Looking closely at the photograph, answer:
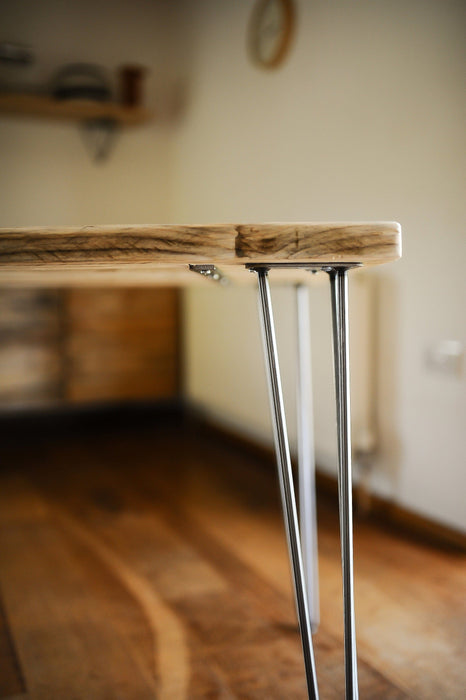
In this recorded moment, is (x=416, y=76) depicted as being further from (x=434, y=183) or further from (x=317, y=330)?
(x=317, y=330)

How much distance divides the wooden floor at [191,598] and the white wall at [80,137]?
1445mm

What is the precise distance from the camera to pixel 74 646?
1.29 meters

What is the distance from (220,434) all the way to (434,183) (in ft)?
5.28

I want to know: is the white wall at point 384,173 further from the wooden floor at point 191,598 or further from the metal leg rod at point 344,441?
the metal leg rod at point 344,441

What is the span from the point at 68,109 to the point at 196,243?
277 centimetres

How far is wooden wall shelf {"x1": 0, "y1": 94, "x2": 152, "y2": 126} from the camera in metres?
3.11

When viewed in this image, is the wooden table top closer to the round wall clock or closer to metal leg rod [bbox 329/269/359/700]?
metal leg rod [bbox 329/269/359/700]

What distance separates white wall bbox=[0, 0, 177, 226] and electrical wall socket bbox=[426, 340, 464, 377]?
199 cm

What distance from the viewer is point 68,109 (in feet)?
10.5

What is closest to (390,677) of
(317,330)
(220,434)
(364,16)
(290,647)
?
(290,647)

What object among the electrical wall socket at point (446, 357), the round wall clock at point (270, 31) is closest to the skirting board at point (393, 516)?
the electrical wall socket at point (446, 357)

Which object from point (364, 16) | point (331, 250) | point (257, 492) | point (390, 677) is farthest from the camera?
point (257, 492)

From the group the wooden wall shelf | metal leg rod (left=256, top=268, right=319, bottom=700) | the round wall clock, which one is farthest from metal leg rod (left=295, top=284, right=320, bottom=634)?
the wooden wall shelf

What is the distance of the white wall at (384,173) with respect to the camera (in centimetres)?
179
